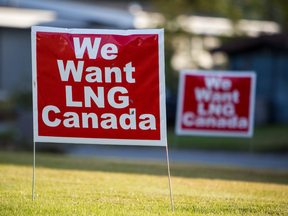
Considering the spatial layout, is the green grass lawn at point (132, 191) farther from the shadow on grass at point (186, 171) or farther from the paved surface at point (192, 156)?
the paved surface at point (192, 156)

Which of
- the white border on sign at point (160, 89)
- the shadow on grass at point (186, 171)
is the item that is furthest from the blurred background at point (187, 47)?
the white border on sign at point (160, 89)

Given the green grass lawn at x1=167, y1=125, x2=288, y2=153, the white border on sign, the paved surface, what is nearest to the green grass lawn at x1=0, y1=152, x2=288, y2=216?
the white border on sign

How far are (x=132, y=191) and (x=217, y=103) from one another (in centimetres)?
516

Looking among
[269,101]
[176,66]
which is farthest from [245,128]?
[176,66]

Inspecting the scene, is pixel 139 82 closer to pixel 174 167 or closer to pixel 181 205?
pixel 181 205

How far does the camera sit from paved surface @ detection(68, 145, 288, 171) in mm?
12750

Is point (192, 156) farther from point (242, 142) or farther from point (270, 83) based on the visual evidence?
point (270, 83)

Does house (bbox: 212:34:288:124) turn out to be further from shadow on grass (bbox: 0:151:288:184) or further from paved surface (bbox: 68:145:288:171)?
shadow on grass (bbox: 0:151:288:184)

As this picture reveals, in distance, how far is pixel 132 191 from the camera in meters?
6.58

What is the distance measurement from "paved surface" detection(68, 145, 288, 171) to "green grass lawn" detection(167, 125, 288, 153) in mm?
684

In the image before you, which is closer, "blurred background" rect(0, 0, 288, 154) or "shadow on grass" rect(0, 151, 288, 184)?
"shadow on grass" rect(0, 151, 288, 184)

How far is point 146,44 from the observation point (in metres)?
5.68

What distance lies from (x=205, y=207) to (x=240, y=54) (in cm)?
1812

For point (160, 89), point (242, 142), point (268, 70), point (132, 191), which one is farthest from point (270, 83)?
point (160, 89)
